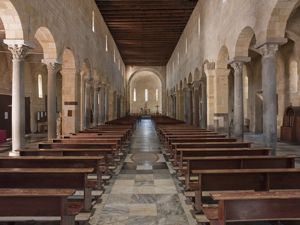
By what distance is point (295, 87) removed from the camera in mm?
19516

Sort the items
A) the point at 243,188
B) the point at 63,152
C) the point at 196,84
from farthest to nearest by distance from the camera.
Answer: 1. the point at 196,84
2. the point at 63,152
3. the point at 243,188

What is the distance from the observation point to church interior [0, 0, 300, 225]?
5172mm

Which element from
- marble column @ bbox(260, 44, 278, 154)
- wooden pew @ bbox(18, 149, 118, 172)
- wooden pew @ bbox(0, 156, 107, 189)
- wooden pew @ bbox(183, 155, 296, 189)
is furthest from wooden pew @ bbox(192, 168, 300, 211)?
marble column @ bbox(260, 44, 278, 154)

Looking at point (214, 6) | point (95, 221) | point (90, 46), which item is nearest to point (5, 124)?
point (90, 46)

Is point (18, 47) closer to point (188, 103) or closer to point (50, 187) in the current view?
point (50, 187)

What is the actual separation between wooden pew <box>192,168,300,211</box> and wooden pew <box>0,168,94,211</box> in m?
1.86

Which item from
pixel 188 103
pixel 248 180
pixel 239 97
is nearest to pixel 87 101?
pixel 239 97

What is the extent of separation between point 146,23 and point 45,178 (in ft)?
77.3

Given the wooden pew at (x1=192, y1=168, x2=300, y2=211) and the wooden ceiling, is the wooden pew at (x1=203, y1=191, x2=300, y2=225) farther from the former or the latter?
the wooden ceiling

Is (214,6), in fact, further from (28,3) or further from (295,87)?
(28,3)

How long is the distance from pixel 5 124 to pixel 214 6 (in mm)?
15112

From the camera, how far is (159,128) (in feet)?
61.3

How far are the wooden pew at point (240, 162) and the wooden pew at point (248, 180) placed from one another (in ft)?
3.45

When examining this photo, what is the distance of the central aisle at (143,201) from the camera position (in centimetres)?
538
